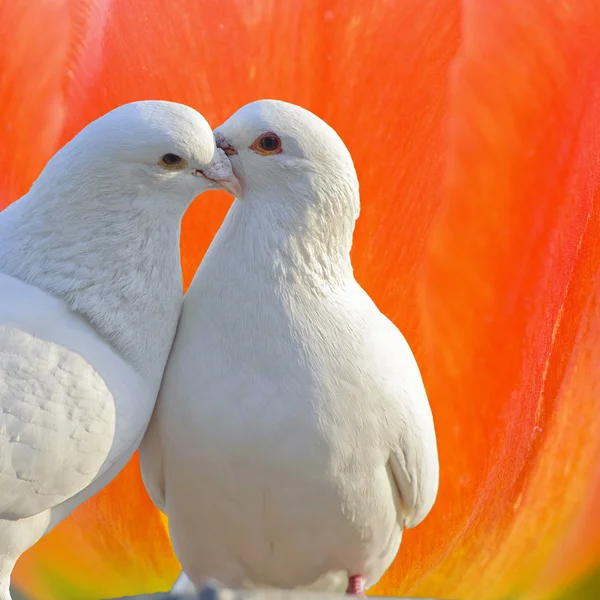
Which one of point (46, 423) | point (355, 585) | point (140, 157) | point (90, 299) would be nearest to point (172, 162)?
point (140, 157)

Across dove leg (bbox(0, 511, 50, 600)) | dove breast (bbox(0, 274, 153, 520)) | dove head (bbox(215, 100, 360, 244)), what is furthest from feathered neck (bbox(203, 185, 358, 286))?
dove leg (bbox(0, 511, 50, 600))

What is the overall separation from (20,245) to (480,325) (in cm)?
59

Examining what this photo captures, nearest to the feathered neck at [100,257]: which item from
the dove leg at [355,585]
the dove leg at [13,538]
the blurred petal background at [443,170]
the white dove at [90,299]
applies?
the white dove at [90,299]

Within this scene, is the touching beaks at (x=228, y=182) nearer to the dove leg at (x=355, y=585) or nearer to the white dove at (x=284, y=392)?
the white dove at (x=284, y=392)

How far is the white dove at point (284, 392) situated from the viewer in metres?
0.89

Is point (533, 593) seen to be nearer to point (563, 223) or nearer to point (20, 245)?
point (563, 223)

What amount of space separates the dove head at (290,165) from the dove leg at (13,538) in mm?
324

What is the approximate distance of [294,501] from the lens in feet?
2.95

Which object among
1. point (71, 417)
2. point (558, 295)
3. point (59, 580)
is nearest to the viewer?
point (71, 417)

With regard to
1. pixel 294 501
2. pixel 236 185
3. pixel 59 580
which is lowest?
pixel 59 580

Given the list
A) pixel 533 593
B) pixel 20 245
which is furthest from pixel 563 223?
pixel 20 245

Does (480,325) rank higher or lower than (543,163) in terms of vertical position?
lower

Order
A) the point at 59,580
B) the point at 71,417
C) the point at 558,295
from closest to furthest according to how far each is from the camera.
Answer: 1. the point at 71,417
2. the point at 558,295
3. the point at 59,580

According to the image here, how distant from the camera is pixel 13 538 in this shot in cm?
83
